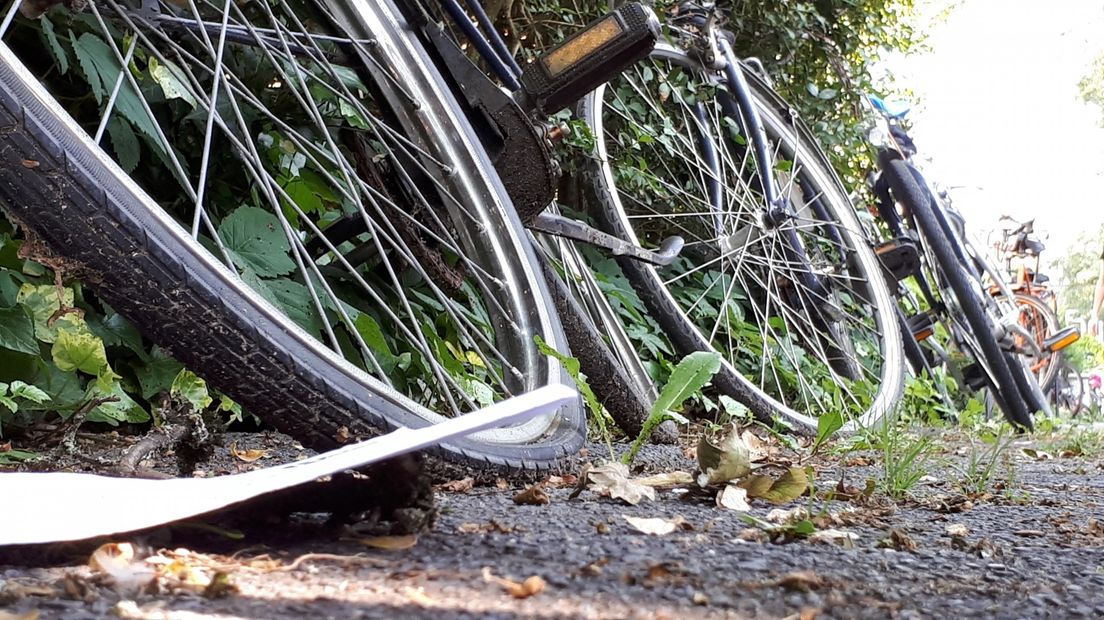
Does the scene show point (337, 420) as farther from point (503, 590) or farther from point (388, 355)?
point (388, 355)

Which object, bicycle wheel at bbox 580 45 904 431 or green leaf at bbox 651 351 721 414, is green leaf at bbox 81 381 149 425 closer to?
green leaf at bbox 651 351 721 414

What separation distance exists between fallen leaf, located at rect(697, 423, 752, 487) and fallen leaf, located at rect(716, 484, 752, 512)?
0.03 metres

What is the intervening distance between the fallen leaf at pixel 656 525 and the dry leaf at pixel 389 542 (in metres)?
0.25

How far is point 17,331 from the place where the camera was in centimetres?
135

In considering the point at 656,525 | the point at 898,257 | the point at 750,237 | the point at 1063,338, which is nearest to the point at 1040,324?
the point at 1063,338

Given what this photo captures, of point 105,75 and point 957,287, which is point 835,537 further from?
point 957,287

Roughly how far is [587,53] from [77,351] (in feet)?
3.29

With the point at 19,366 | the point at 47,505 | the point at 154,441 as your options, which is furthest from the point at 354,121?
the point at 47,505

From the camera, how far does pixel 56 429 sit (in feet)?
4.61

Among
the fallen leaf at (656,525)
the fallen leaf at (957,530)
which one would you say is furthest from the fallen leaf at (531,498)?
the fallen leaf at (957,530)

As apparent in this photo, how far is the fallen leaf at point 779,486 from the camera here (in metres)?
1.22

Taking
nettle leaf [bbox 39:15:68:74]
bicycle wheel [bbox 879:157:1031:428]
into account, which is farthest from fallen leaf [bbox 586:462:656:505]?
bicycle wheel [bbox 879:157:1031:428]

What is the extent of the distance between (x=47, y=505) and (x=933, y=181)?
376 centimetres

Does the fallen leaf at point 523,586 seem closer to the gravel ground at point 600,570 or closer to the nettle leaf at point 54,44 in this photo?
the gravel ground at point 600,570
